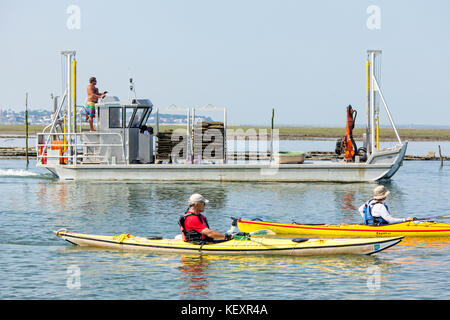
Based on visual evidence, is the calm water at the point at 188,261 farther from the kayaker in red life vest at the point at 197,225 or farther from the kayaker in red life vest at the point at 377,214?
the kayaker in red life vest at the point at 377,214

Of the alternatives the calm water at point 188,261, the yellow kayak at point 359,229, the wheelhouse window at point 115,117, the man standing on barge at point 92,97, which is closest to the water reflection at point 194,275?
the calm water at point 188,261

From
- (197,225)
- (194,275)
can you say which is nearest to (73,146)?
(197,225)

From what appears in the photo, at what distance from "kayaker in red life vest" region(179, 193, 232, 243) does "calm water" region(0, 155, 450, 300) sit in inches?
18.6

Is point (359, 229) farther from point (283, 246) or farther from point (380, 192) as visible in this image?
point (283, 246)

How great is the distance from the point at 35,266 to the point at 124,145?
53.7 feet

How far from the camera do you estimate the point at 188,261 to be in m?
15.9

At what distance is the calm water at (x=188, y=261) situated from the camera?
44.8ft

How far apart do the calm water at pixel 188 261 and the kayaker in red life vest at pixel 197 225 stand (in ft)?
1.55

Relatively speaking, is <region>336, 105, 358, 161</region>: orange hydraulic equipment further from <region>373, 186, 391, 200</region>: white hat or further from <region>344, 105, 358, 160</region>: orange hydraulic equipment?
<region>373, 186, 391, 200</region>: white hat

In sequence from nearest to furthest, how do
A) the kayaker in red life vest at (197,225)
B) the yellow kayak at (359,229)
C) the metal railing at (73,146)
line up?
the kayaker in red life vest at (197,225), the yellow kayak at (359,229), the metal railing at (73,146)

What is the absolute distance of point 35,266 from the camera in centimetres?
1571

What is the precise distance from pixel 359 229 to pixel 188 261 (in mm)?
5141

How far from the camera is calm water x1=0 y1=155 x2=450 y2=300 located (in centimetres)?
1365
